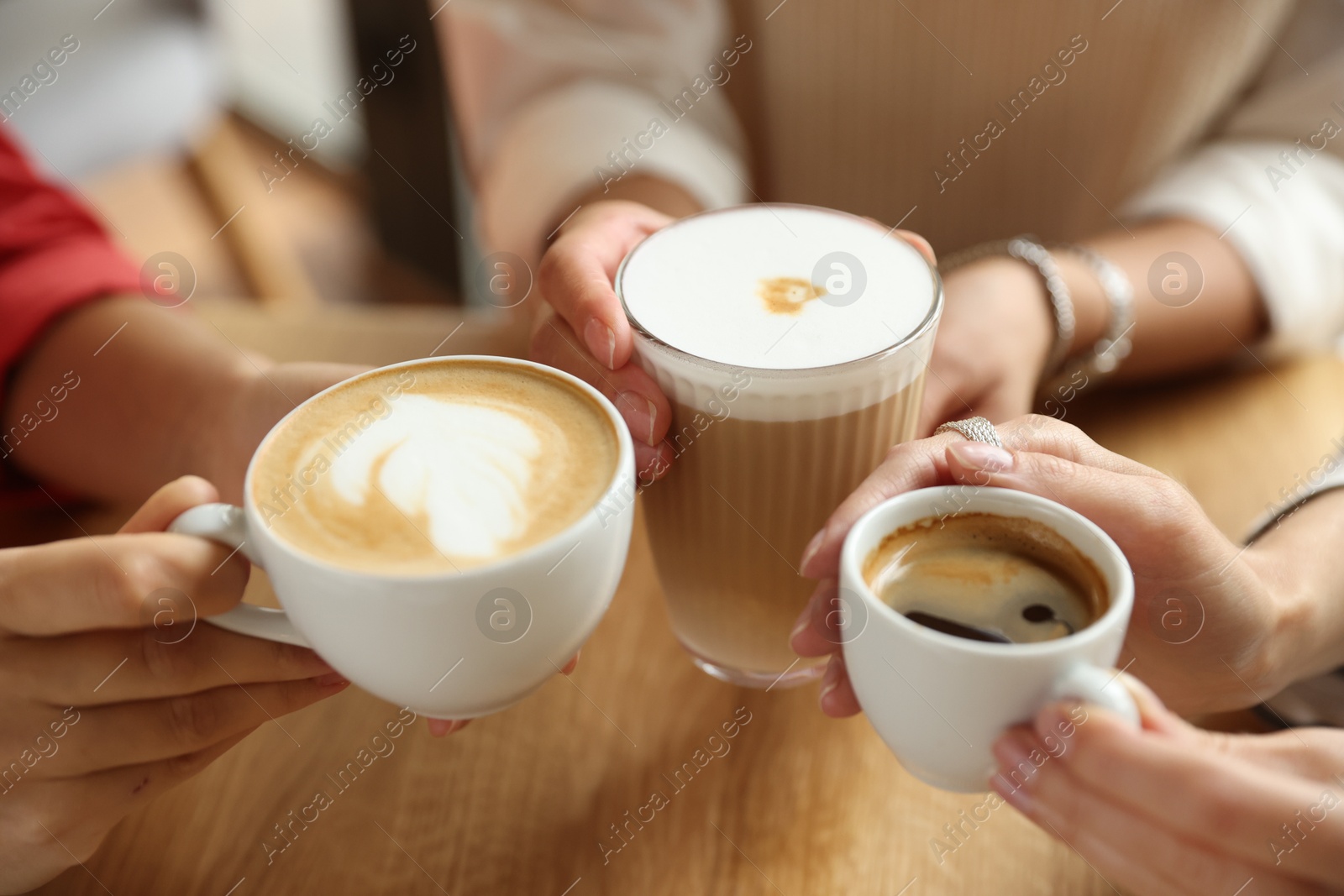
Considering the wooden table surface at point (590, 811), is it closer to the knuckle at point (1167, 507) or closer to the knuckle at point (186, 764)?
the knuckle at point (186, 764)

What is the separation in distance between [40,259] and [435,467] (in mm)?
640

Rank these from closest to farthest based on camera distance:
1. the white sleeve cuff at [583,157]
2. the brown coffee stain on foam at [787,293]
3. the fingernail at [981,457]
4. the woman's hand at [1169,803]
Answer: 1. the woman's hand at [1169,803]
2. the fingernail at [981,457]
3. the brown coffee stain on foam at [787,293]
4. the white sleeve cuff at [583,157]

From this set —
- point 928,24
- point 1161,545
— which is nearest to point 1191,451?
point 1161,545

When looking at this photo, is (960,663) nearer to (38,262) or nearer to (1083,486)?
(1083,486)

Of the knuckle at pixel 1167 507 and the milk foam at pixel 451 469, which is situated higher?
the milk foam at pixel 451 469

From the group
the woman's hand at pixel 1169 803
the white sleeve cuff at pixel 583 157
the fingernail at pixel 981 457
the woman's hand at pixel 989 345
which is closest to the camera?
the woman's hand at pixel 1169 803

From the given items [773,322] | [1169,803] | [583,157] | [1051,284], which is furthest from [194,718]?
[1051,284]

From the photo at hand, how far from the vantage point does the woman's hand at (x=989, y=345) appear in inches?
30.8

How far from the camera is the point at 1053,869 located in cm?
60

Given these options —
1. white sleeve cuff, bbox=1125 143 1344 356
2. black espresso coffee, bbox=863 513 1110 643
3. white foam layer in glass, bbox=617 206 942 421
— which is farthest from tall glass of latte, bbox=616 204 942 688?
white sleeve cuff, bbox=1125 143 1344 356

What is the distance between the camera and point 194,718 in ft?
2.01

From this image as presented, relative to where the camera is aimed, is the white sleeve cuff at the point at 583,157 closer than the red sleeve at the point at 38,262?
No

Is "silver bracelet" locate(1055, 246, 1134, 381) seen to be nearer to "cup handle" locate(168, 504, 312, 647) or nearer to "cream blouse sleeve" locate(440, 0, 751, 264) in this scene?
"cream blouse sleeve" locate(440, 0, 751, 264)

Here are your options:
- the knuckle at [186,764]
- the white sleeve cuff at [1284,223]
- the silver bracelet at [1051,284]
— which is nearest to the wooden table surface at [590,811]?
the knuckle at [186,764]
